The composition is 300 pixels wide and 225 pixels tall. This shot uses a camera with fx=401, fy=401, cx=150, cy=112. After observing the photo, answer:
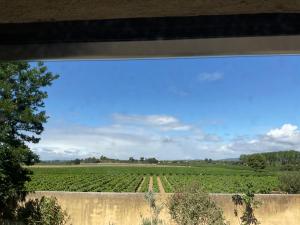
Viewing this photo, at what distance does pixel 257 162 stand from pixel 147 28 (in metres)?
40.3

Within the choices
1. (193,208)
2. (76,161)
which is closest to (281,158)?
(76,161)

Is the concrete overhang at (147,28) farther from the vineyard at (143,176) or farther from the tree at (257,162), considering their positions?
the tree at (257,162)

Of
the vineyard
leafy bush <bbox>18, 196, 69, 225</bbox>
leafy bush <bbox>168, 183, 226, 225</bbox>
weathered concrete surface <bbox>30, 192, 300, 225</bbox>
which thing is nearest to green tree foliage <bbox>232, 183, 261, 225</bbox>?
weathered concrete surface <bbox>30, 192, 300, 225</bbox>

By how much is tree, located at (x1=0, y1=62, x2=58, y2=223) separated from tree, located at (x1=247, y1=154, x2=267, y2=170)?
1122 inches

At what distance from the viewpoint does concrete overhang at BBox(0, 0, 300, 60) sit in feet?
2.67

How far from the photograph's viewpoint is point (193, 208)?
10.8m

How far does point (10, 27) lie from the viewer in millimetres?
929

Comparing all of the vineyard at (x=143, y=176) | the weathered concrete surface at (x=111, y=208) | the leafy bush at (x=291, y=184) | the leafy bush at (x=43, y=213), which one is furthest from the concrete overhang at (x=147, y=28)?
the leafy bush at (x=291, y=184)

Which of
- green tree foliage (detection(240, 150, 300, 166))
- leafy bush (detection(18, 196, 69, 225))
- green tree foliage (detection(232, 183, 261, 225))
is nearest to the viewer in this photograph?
leafy bush (detection(18, 196, 69, 225))

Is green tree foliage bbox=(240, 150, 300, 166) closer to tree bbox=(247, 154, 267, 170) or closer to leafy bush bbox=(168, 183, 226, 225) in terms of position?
tree bbox=(247, 154, 267, 170)

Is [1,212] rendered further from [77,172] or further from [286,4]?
[77,172]

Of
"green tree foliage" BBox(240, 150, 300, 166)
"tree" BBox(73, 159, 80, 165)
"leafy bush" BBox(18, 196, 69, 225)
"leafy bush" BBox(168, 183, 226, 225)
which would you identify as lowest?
"leafy bush" BBox(18, 196, 69, 225)

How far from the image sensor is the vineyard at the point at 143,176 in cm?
2625

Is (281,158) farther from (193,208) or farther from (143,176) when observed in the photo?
(193,208)
